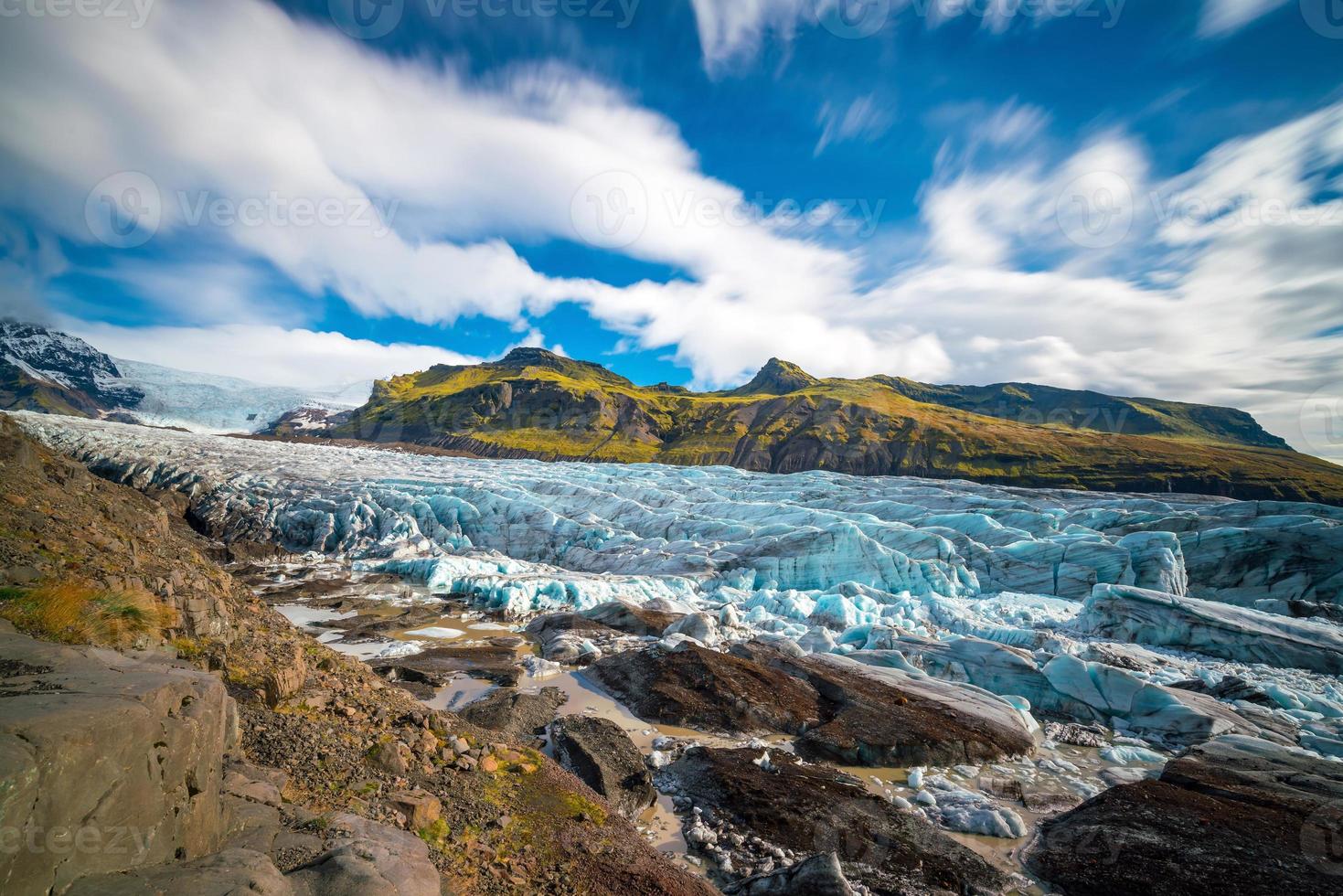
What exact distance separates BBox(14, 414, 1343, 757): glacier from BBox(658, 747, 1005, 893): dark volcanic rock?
788 cm

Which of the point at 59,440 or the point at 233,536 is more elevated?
the point at 59,440

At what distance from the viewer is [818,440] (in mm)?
140000

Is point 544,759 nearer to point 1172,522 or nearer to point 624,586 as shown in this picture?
point 624,586

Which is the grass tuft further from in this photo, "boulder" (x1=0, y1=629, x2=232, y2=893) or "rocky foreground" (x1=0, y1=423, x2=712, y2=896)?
"boulder" (x1=0, y1=629, x2=232, y2=893)

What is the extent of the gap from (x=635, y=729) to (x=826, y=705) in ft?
17.9

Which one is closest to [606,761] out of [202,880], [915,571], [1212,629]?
[202,880]

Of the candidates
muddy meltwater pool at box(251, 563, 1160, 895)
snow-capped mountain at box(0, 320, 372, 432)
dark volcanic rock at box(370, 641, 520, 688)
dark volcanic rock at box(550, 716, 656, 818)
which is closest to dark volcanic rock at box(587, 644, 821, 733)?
muddy meltwater pool at box(251, 563, 1160, 895)

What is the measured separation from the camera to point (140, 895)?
11.4 ft

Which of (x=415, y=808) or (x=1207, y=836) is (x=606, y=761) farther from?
(x=1207, y=836)

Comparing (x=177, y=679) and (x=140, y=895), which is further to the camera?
(x=177, y=679)

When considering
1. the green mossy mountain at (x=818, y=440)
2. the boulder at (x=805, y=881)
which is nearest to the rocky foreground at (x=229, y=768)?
the boulder at (x=805, y=881)

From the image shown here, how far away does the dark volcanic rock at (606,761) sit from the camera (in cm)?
1039

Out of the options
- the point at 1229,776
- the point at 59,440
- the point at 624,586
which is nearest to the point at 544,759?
the point at 1229,776

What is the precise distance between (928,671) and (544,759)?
14.4 m
